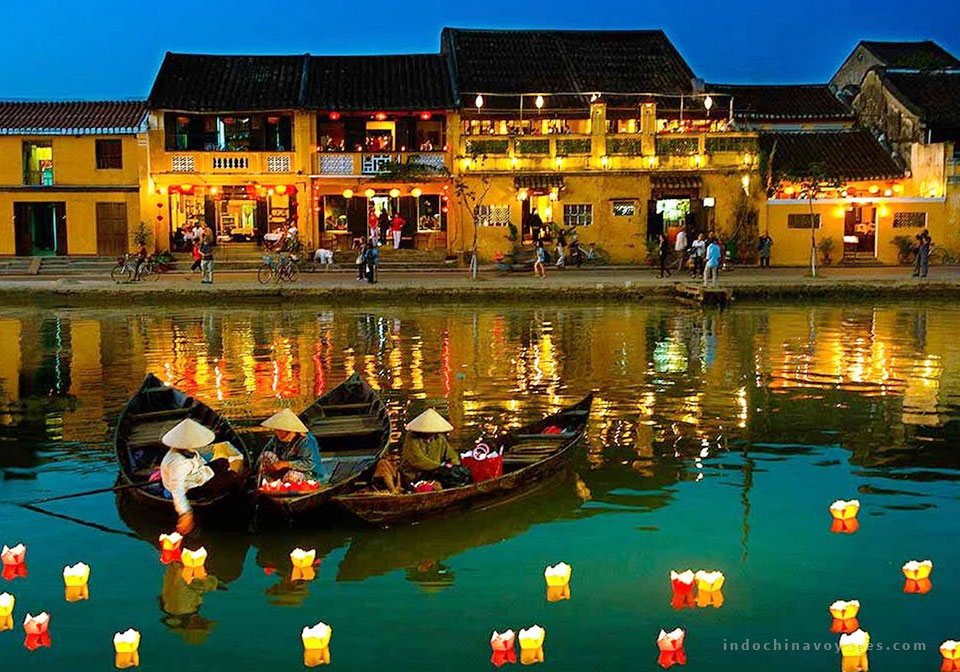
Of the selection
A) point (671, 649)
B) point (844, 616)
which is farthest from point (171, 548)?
point (844, 616)

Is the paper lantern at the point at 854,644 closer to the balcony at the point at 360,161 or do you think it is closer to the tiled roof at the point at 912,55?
the balcony at the point at 360,161

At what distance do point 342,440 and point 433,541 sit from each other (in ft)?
7.66

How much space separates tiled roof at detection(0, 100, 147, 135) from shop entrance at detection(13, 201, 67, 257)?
7.85ft

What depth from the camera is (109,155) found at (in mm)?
33562

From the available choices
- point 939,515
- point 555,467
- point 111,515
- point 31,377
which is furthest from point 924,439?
point 31,377

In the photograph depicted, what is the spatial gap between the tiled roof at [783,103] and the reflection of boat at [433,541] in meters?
27.6

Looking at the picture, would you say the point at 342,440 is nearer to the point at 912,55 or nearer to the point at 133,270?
the point at 133,270

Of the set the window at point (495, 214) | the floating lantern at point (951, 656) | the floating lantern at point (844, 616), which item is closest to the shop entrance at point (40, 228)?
the window at point (495, 214)

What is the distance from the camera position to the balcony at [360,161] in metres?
32.9

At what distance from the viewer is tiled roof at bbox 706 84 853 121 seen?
3578cm

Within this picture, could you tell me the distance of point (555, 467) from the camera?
9906mm

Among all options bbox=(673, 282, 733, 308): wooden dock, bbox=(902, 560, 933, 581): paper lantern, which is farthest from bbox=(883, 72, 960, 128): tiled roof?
bbox=(902, 560, 933, 581): paper lantern

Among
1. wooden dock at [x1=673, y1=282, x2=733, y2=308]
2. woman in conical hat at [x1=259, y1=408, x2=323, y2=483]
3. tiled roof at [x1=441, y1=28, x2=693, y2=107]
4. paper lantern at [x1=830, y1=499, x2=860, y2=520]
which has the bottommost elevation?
paper lantern at [x1=830, y1=499, x2=860, y2=520]

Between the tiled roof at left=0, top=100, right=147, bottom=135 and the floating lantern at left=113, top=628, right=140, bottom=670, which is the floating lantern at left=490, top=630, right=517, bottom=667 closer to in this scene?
the floating lantern at left=113, top=628, right=140, bottom=670
